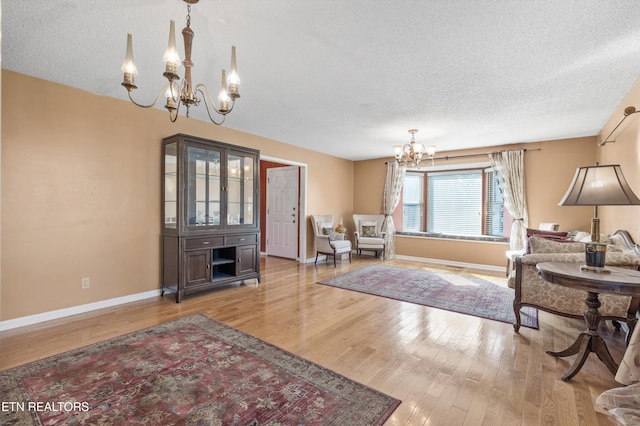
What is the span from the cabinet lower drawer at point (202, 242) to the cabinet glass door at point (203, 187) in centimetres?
18

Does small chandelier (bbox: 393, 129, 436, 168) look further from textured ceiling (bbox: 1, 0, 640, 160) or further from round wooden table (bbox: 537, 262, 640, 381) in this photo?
round wooden table (bbox: 537, 262, 640, 381)

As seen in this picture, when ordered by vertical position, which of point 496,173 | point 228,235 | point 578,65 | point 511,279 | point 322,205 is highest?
point 578,65

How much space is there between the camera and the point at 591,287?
2.12 meters

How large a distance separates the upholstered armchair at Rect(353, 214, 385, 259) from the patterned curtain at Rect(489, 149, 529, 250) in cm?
242

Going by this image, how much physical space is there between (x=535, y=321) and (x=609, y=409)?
1.43 metres

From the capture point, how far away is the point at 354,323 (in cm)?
323

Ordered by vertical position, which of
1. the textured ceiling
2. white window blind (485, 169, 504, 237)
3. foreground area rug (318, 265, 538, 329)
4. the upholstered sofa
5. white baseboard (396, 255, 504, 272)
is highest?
the textured ceiling

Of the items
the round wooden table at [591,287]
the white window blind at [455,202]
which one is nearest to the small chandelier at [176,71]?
the round wooden table at [591,287]

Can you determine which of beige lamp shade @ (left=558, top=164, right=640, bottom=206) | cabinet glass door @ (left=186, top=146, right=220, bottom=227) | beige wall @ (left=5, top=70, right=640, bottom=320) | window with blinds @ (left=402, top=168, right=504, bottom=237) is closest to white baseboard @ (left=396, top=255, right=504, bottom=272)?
window with blinds @ (left=402, top=168, right=504, bottom=237)

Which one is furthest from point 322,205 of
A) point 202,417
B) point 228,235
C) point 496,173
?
point 202,417

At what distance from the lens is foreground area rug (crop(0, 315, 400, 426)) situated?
1.87 meters

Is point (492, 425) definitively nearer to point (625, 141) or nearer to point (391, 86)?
point (391, 86)

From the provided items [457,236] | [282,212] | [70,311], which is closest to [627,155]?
[457,236]

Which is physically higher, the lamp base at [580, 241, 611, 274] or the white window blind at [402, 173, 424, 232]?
the white window blind at [402, 173, 424, 232]
